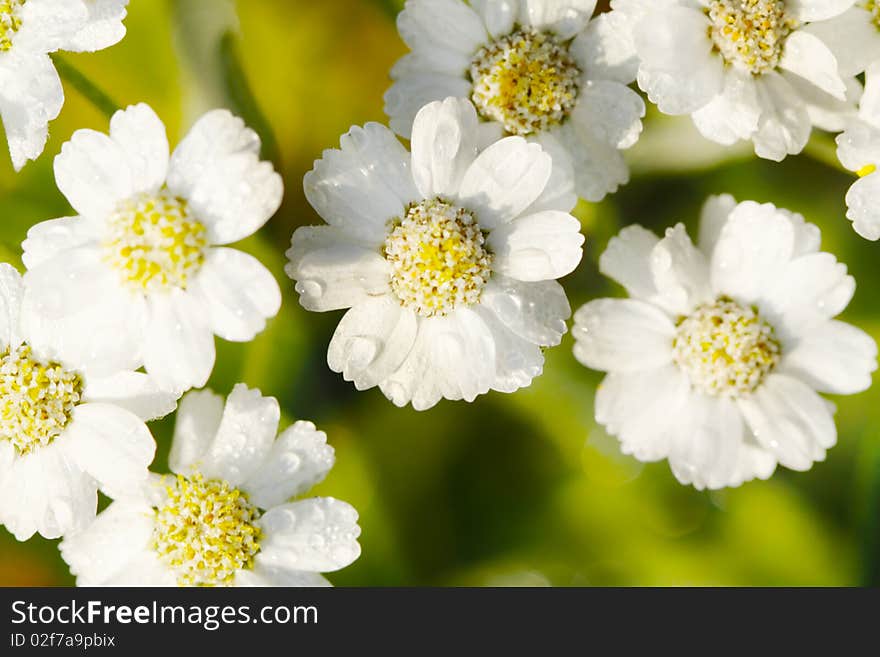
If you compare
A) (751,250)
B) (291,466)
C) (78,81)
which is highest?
(78,81)

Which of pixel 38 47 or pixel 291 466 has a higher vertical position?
pixel 38 47

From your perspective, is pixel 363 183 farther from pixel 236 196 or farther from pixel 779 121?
pixel 779 121

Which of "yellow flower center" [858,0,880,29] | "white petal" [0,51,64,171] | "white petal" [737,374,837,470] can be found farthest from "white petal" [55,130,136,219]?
"yellow flower center" [858,0,880,29]

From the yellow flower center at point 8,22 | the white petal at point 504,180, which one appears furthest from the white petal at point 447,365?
the yellow flower center at point 8,22

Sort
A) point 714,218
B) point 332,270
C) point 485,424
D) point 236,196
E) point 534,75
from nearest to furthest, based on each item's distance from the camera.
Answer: point 236,196 < point 332,270 < point 534,75 < point 714,218 < point 485,424

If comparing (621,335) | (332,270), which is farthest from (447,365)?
(621,335)

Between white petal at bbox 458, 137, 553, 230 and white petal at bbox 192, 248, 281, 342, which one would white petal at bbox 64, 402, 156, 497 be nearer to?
white petal at bbox 192, 248, 281, 342


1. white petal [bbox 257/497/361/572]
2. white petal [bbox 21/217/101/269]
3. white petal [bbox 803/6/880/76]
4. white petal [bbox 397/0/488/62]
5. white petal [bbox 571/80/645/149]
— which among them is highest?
white petal [bbox 397/0/488/62]
